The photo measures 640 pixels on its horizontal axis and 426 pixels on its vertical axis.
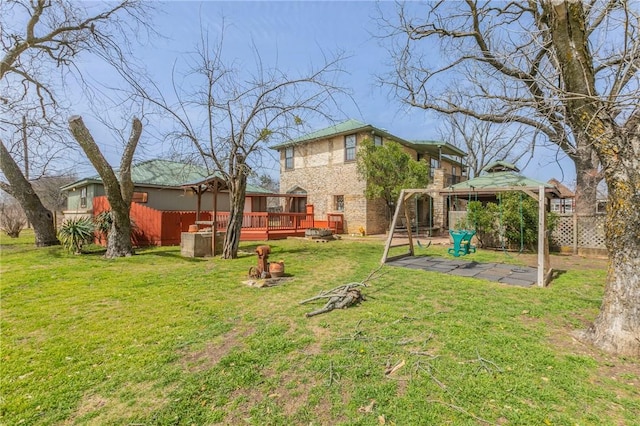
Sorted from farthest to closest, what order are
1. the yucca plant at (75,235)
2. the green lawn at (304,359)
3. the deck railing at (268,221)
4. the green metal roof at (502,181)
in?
the deck railing at (268,221) < the green metal roof at (502,181) < the yucca plant at (75,235) < the green lawn at (304,359)

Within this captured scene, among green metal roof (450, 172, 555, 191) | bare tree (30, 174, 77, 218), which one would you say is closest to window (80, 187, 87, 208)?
bare tree (30, 174, 77, 218)

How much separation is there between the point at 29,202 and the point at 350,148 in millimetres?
15243

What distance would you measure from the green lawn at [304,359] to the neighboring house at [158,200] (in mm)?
7232

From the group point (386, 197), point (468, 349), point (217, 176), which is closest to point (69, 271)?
point (217, 176)

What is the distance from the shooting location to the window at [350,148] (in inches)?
714

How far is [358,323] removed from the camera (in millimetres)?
4066

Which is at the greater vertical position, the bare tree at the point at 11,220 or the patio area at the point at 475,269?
the bare tree at the point at 11,220

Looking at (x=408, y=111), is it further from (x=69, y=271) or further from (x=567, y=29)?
(x=69, y=271)

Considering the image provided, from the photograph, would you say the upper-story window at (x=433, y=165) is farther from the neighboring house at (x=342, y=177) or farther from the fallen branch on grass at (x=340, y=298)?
the fallen branch on grass at (x=340, y=298)

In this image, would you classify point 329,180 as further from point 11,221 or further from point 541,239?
point 11,221

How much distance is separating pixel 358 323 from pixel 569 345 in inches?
95.9

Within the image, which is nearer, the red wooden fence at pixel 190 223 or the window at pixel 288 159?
the red wooden fence at pixel 190 223

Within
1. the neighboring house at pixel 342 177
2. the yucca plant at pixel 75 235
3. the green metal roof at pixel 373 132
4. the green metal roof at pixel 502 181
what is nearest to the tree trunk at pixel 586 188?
the green metal roof at pixel 502 181

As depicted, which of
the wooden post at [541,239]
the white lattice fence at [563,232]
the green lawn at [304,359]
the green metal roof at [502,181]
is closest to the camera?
the green lawn at [304,359]
